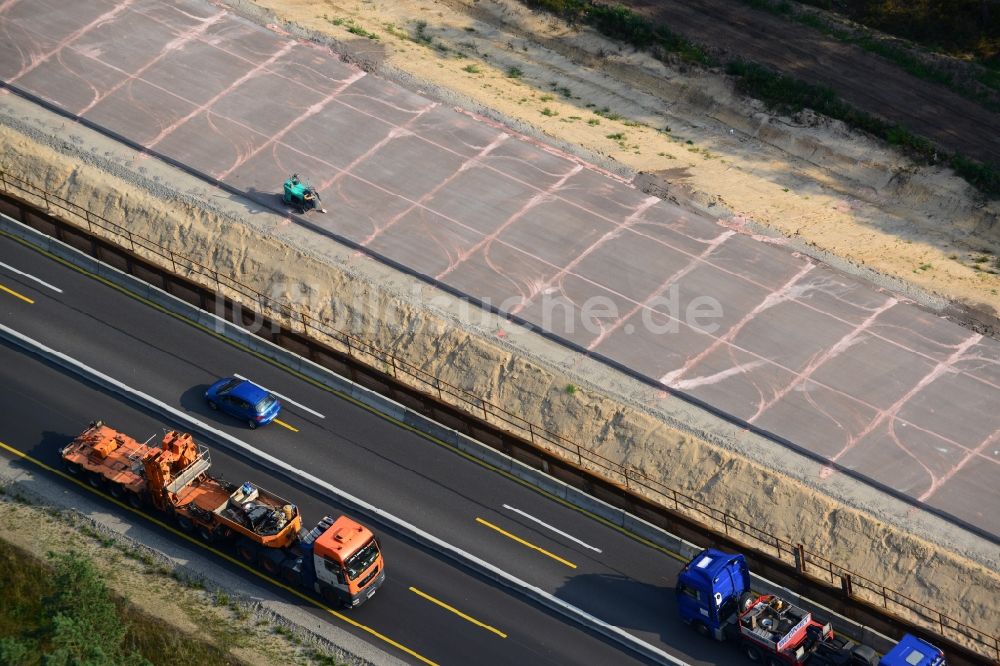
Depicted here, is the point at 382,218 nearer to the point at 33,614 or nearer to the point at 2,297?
the point at 2,297

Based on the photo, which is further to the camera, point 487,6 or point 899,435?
point 487,6

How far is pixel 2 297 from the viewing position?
6144 centimetres

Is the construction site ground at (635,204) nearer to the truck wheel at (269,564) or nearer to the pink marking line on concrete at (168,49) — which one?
the pink marking line on concrete at (168,49)

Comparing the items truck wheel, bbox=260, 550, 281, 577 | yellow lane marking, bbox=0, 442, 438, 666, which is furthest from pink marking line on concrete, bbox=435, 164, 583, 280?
truck wheel, bbox=260, 550, 281, 577

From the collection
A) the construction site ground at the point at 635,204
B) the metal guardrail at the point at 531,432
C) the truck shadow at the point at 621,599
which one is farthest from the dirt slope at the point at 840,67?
the truck shadow at the point at 621,599

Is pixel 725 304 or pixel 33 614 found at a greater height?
pixel 725 304

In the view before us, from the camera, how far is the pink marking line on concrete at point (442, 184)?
6919 centimetres

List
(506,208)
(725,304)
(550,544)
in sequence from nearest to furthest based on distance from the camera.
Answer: (550,544) → (725,304) → (506,208)

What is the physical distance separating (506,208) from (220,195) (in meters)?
13.8

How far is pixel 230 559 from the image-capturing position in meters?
51.7

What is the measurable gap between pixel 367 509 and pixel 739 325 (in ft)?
68.0

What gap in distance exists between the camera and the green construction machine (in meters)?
69.0

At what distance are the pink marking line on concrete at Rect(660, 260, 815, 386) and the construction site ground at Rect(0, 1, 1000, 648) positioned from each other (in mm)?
586

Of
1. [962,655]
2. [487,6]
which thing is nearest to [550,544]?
[962,655]
